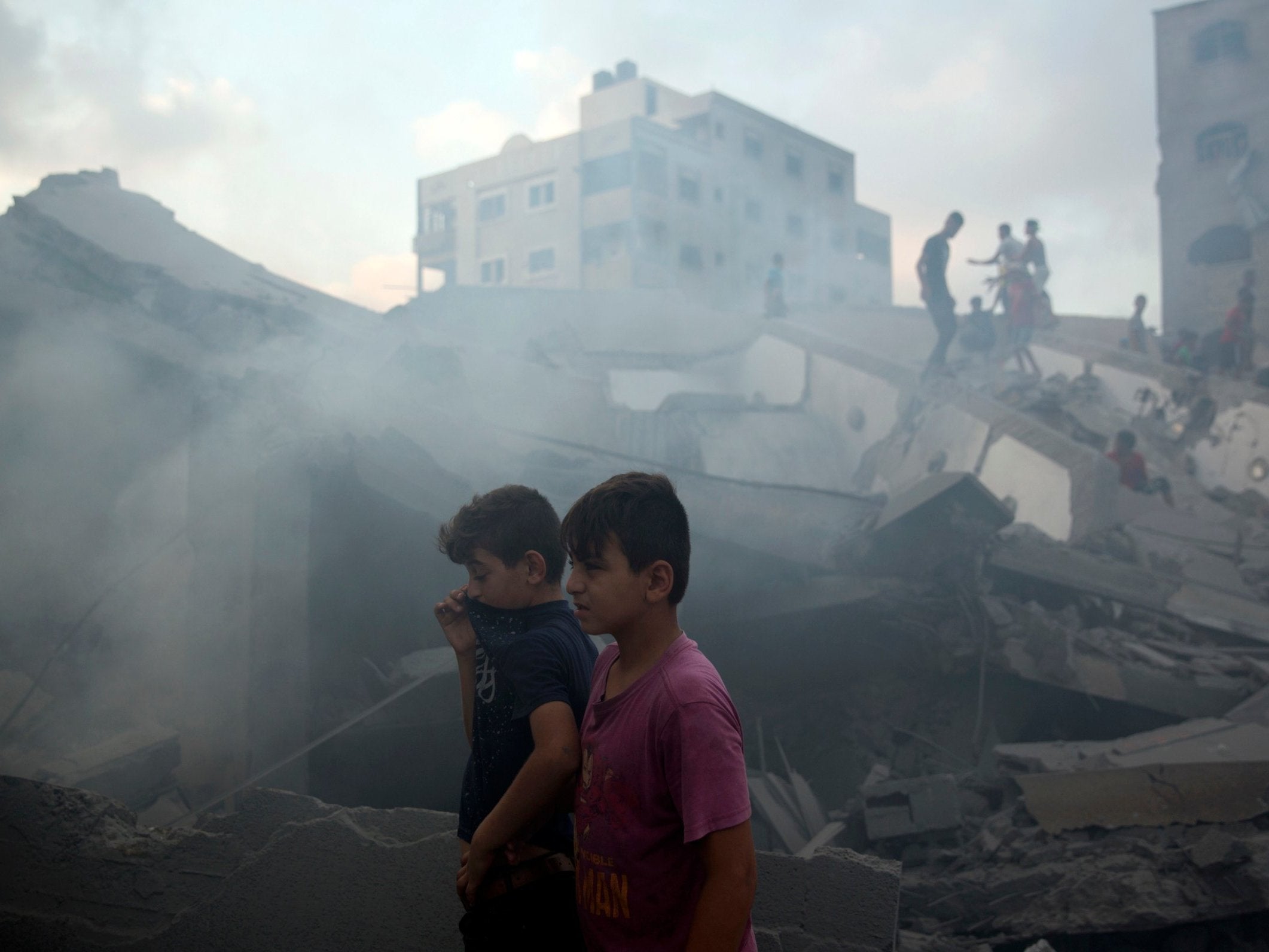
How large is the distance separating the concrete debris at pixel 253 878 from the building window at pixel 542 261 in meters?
28.3

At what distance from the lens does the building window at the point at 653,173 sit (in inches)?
1110

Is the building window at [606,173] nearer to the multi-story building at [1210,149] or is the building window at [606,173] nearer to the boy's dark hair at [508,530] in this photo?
the multi-story building at [1210,149]

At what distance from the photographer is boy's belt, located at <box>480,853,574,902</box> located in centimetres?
150

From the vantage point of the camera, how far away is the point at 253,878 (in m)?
2.46

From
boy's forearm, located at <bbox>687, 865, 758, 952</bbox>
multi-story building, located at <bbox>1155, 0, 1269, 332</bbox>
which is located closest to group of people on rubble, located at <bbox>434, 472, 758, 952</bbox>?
boy's forearm, located at <bbox>687, 865, 758, 952</bbox>

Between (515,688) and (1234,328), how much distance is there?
50.0 ft

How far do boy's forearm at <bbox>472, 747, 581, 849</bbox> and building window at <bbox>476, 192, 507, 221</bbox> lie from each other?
104 ft

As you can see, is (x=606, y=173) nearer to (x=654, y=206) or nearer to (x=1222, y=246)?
(x=654, y=206)

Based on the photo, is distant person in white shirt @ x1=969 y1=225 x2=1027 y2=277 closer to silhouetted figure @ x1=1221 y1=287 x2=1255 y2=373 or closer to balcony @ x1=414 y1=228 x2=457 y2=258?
silhouetted figure @ x1=1221 y1=287 x2=1255 y2=373

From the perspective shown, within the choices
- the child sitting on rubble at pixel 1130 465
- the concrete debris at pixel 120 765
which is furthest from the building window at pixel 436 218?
the concrete debris at pixel 120 765

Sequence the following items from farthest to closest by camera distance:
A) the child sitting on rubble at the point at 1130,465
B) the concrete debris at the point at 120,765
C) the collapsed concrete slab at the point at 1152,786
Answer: the child sitting on rubble at the point at 1130,465 → the concrete debris at the point at 120,765 → the collapsed concrete slab at the point at 1152,786

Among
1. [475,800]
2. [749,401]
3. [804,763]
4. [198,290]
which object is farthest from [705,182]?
[475,800]

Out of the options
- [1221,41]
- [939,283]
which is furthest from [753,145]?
[939,283]

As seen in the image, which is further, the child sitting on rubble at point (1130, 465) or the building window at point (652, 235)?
the building window at point (652, 235)
